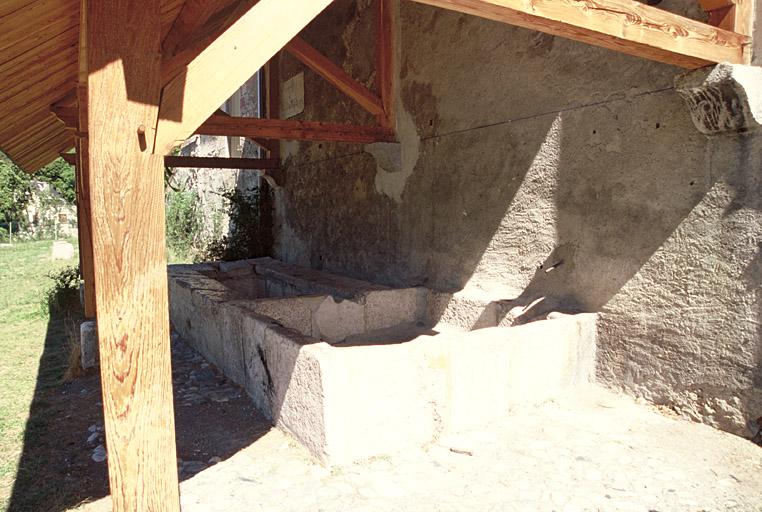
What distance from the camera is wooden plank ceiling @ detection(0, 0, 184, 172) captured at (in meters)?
2.61

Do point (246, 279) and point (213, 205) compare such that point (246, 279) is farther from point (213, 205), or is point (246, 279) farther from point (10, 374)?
point (213, 205)

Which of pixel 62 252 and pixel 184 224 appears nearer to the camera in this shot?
pixel 62 252

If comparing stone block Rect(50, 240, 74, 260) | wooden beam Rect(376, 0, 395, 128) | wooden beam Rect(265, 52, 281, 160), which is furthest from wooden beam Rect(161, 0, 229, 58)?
stone block Rect(50, 240, 74, 260)

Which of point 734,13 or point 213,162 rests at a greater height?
point 734,13

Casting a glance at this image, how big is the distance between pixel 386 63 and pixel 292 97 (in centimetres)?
315

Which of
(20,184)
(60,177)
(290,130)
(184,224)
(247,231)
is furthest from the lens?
(60,177)

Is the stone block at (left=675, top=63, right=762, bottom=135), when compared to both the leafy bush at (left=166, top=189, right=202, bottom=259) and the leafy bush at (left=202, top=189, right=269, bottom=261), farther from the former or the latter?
the leafy bush at (left=166, top=189, right=202, bottom=259)

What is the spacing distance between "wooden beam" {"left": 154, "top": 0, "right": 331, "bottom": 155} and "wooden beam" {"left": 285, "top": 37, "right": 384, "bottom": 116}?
3.82 m

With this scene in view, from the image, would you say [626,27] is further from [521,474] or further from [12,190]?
[12,190]

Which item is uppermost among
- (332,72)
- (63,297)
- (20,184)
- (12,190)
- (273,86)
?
(273,86)

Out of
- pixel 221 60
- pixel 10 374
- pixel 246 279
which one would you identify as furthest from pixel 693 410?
pixel 246 279

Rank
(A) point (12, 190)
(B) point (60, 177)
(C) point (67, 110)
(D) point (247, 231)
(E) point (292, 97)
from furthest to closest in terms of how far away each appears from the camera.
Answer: (B) point (60, 177) → (A) point (12, 190) → (D) point (247, 231) → (E) point (292, 97) → (C) point (67, 110)

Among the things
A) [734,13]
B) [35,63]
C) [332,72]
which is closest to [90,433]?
[35,63]

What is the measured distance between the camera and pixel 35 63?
11.4 feet
